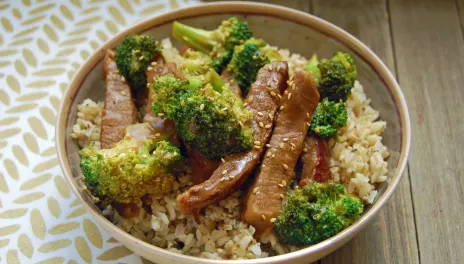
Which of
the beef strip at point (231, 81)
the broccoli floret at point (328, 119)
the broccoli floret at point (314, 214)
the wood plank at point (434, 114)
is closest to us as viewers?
the broccoli floret at point (314, 214)

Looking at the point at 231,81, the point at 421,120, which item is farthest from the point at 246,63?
the point at 421,120

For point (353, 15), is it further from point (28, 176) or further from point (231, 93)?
point (28, 176)

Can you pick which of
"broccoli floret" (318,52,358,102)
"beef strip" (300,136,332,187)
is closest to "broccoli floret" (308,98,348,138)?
"beef strip" (300,136,332,187)

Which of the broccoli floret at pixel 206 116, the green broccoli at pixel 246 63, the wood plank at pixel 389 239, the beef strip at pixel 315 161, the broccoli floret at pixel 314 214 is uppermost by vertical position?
the green broccoli at pixel 246 63

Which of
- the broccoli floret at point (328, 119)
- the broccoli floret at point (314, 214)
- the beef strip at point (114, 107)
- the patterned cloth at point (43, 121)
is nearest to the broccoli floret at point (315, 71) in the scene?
the broccoli floret at point (328, 119)

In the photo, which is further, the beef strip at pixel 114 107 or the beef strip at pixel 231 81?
the beef strip at pixel 231 81

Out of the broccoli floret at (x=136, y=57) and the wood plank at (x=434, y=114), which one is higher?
the broccoli floret at (x=136, y=57)

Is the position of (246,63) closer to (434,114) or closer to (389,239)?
(389,239)

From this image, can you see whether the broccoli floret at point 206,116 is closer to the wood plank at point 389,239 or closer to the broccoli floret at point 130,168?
the broccoli floret at point 130,168

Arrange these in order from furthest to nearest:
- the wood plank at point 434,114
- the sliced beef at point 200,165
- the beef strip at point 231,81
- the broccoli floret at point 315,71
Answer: the wood plank at point 434,114
the broccoli floret at point 315,71
the beef strip at point 231,81
the sliced beef at point 200,165
